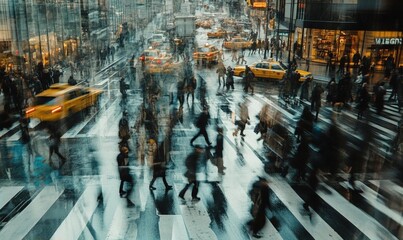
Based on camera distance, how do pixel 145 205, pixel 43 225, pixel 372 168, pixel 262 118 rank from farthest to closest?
pixel 262 118 → pixel 372 168 → pixel 145 205 → pixel 43 225

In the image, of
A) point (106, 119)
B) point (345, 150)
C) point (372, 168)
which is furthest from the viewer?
point (106, 119)

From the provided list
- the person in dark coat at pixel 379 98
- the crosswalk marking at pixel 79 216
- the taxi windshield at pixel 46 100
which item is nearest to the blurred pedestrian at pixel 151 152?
the crosswalk marking at pixel 79 216

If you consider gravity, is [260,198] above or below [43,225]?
above

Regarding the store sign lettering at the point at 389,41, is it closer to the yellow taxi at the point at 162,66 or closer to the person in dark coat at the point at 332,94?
the person in dark coat at the point at 332,94

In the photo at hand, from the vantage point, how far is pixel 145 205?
914cm

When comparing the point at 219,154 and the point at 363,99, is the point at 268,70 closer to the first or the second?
the point at 363,99

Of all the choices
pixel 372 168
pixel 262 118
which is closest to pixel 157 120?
pixel 262 118

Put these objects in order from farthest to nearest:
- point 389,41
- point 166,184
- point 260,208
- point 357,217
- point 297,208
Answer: point 389,41 → point 166,184 → point 297,208 → point 357,217 → point 260,208

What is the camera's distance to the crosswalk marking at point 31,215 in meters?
8.06

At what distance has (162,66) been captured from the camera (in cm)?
2733

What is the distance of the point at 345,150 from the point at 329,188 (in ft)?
10.1

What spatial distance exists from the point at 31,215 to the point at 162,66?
19.4m

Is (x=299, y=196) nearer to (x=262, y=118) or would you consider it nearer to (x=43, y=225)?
(x=262, y=118)

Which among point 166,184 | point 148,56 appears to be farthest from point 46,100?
point 148,56
